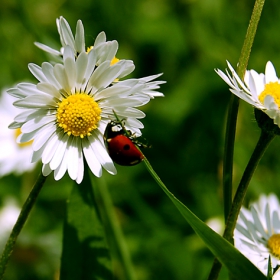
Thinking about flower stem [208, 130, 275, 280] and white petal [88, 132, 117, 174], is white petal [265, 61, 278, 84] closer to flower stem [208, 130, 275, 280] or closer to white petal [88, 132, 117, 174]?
flower stem [208, 130, 275, 280]

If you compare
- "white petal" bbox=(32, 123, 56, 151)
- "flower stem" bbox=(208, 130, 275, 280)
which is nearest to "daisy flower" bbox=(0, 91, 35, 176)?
"white petal" bbox=(32, 123, 56, 151)

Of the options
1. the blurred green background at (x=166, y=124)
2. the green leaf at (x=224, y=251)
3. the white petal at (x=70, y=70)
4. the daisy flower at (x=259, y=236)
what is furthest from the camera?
the blurred green background at (x=166, y=124)

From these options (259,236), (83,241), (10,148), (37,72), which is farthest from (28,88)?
(10,148)

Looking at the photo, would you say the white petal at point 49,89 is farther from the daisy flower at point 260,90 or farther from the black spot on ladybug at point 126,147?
the daisy flower at point 260,90

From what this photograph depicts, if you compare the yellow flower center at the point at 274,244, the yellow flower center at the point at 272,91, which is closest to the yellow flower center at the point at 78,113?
the yellow flower center at the point at 272,91

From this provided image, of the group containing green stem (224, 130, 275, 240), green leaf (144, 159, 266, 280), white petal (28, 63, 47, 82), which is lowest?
green leaf (144, 159, 266, 280)

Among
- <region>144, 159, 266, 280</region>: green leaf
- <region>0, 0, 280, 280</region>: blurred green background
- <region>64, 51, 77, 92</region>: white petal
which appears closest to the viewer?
<region>144, 159, 266, 280</region>: green leaf
